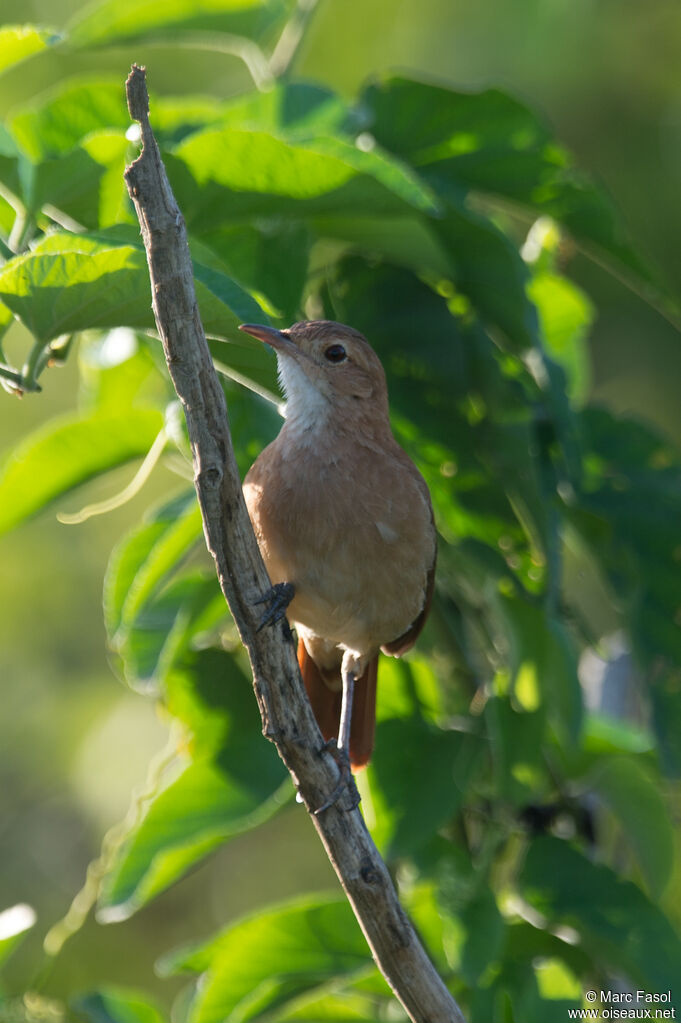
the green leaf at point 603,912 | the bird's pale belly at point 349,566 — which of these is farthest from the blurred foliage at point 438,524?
the bird's pale belly at point 349,566

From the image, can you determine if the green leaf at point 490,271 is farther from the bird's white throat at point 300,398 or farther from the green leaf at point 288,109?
the bird's white throat at point 300,398

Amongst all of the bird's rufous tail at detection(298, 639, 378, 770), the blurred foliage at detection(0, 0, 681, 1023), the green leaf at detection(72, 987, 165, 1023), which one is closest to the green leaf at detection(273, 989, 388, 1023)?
the blurred foliage at detection(0, 0, 681, 1023)

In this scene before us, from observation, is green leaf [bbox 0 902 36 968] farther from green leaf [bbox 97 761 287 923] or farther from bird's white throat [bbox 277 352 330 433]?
bird's white throat [bbox 277 352 330 433]

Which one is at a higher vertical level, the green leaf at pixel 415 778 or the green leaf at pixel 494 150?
the green leaf at pixel 494 150

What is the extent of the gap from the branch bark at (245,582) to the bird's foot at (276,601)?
0.6 inches

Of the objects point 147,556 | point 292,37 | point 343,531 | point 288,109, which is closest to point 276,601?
point 343,531

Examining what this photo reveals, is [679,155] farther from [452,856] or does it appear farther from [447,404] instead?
[452,856]

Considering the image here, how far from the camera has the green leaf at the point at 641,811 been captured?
2.98 metres

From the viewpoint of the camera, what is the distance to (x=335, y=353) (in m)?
2.87

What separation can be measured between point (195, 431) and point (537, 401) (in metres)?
1.17

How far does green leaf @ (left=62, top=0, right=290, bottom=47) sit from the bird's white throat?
831 millimetres

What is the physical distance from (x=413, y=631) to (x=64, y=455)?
94cm

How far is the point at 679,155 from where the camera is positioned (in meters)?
6.48

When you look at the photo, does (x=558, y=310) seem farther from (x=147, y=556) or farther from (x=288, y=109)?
(x=147, y=556)
